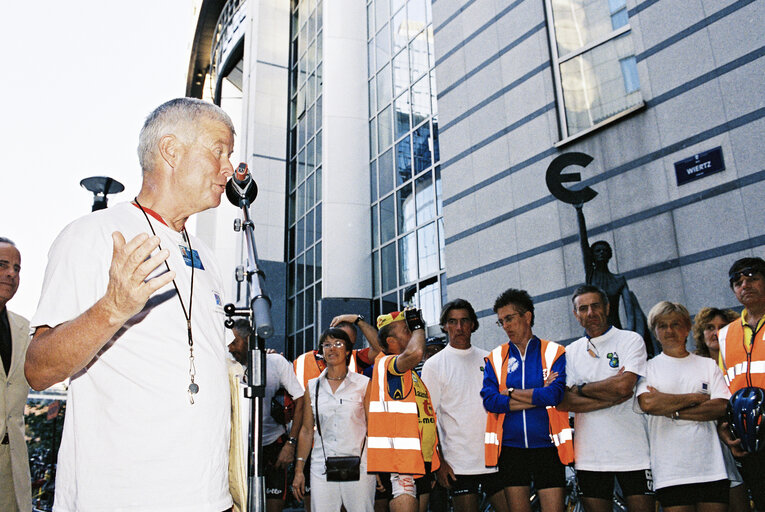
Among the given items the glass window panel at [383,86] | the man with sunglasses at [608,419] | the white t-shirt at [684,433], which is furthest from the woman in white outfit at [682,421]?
the glass window panel at [383,86]

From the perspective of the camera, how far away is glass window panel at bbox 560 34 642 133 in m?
7.39

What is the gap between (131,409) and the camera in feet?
4.97

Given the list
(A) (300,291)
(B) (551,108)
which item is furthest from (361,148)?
(B) (551,108)

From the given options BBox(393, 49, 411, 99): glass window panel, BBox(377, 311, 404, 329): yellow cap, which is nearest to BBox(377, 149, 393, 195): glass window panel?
BBox(393, 49, 411, 99): glass window panel

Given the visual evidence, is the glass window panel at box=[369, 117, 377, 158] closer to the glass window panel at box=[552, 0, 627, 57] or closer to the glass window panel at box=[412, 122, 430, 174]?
the glass window panel at box=[412, 122, 430, 174]

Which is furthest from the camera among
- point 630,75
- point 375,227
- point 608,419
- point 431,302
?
point 375,227

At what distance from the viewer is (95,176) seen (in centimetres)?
586

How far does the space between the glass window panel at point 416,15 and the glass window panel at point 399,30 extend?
0.78ft

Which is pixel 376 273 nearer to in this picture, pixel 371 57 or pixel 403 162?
pixel 403 162

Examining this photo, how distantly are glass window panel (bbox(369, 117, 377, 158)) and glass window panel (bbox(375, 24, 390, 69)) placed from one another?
160 cm

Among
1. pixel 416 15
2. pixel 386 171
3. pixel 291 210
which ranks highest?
pixel 416 15

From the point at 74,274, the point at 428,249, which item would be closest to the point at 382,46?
the point at 428,249

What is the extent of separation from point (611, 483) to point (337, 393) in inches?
94.2

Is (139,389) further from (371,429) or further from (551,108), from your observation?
(551,108)
